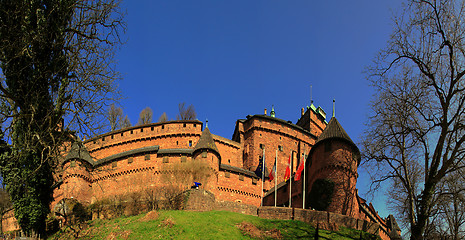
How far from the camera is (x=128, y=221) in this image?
110 ft

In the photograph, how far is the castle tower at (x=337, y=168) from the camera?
33.8 meters

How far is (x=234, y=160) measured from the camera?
172 feet

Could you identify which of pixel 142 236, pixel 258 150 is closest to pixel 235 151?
pixel 258 150

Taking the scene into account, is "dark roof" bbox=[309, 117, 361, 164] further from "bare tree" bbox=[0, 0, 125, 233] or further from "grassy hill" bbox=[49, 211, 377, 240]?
"bare tree" bbox=[0, 0, 125, 233]

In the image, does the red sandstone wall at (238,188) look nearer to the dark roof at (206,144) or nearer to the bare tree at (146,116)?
the dark roof at (206,144)

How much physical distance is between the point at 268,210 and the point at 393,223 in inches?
941

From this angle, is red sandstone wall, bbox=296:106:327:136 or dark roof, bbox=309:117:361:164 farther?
red sandstone wall, bbox=296:106:327:136

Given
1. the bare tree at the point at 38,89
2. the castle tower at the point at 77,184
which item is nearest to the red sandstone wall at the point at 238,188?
the castle tower at the point at 77,184

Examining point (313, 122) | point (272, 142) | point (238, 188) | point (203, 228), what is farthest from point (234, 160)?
point (203, 228)

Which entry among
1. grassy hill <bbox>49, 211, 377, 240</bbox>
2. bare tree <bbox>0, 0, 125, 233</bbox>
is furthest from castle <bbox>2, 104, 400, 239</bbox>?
bare tree <bbox>0, 0, 125, 233</bbox>

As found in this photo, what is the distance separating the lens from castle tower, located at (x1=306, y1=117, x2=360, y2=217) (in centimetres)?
3381

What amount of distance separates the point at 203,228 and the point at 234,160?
Result: 23768mm

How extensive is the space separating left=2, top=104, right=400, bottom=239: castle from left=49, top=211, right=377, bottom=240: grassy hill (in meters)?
3.74

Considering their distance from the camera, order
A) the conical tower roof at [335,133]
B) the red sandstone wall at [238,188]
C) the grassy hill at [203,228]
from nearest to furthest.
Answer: the grassy hill at [203,228], the conical tower roof at [335,133], the red sandstone wall at [238,188]
